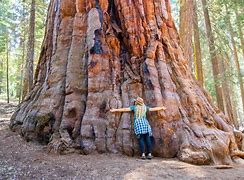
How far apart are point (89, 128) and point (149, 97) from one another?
1765mm

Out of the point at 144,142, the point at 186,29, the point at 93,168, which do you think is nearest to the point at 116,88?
the point at 144,142

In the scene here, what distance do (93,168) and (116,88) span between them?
2676mm

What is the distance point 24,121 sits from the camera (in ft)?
25.4

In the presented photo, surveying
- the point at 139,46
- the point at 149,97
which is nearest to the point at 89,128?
the point at 149,97

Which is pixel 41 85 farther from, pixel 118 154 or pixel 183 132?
pixel 183 132

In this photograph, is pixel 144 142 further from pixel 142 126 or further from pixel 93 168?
pixel 93 168

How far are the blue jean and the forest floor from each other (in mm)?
313

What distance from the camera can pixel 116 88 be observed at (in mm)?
7473

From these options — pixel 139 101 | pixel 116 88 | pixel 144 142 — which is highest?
pixel 116 88

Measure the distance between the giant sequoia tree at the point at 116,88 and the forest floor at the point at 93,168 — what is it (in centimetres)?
47

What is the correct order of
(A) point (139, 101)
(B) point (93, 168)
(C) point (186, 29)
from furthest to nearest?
1. (C) point (186, 29)
2. (A) point (139, 101)
3. (B) point (93, 168)

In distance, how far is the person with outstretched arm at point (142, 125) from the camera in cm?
648

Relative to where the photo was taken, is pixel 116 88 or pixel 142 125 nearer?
pixel 142 125

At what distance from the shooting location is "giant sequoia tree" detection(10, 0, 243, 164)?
666cm
